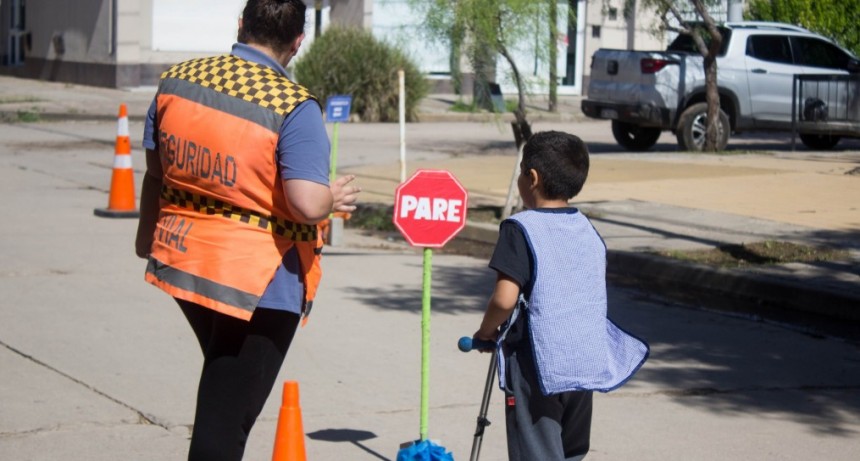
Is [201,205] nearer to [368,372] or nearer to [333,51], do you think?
[368,372]

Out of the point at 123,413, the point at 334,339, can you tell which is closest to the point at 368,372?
the point at 334,339

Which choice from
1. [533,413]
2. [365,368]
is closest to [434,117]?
[365,368]

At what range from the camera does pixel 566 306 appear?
3.97m

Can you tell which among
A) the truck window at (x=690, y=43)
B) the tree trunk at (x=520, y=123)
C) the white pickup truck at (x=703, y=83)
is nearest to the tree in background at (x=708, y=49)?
the white pickup truck at (x=703, y=83)

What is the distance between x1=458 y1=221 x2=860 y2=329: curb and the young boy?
498 centimetres

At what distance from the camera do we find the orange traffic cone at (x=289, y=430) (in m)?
4.17

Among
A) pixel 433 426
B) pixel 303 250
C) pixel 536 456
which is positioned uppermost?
pixel 303 250

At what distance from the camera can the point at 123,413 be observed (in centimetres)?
580

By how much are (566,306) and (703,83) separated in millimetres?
16089

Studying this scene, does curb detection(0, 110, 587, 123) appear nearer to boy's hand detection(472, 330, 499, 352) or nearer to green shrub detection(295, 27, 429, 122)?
green shrub detection(295, 27, 429, 122)

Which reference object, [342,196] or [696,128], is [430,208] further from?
[696,128]

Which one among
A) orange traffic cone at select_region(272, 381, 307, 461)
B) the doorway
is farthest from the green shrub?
orange traffic cone at select_region(272, 381, 307, 461)

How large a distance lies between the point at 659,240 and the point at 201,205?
299 inches

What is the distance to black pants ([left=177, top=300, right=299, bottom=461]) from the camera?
3.70m
